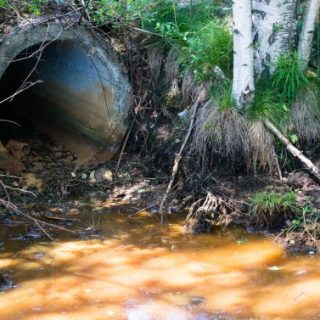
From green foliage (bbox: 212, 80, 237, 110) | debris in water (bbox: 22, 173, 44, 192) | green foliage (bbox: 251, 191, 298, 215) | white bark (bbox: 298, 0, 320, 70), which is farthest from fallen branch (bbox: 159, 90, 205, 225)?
debris in water (bbox: 22, 173, 44, 192)

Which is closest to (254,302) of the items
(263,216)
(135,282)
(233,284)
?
(233,284)

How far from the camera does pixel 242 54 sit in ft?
19.0

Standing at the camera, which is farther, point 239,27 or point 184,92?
point 184,92

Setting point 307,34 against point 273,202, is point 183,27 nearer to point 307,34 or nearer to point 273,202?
point 307,34

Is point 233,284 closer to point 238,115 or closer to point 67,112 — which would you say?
point 238,115

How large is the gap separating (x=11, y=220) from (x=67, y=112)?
2.10 m

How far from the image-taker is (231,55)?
629cm

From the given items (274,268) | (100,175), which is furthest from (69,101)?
(274,268)

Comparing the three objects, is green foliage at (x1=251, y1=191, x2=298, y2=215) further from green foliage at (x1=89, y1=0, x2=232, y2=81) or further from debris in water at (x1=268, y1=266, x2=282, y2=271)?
green foliage at (x1=89, y1=0, x2=232, y2=81)

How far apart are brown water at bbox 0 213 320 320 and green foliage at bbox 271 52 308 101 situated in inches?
63.2

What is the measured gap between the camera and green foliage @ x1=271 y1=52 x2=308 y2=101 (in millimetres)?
5918

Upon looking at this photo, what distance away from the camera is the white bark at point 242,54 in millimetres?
5617

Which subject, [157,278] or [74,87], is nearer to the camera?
[157,278]

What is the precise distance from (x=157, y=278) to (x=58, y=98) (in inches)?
138
